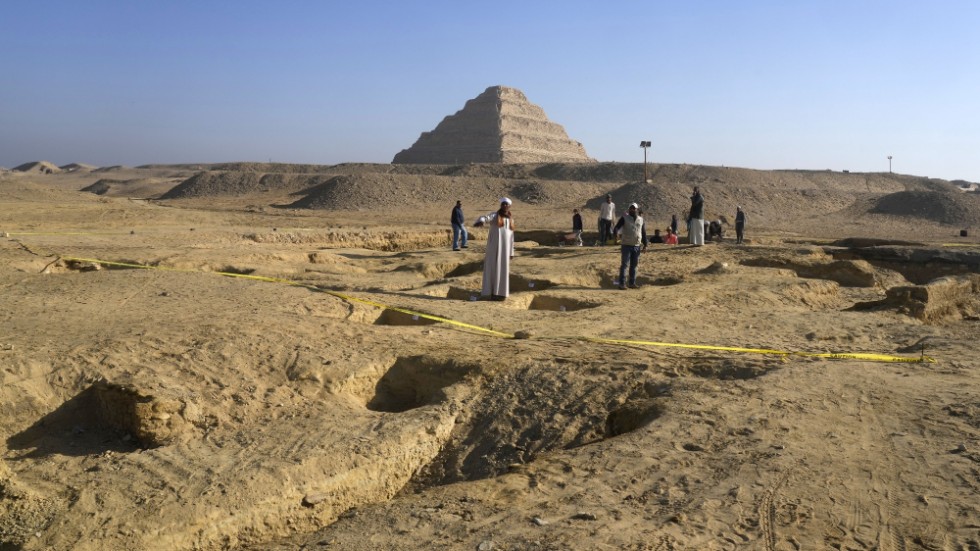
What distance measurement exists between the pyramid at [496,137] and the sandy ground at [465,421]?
256 feet

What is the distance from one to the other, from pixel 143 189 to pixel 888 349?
61234 mm

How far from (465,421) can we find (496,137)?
86.3 metres

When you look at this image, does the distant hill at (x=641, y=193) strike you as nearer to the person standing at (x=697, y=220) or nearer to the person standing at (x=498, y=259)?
the person standing at (x=697, y=220)

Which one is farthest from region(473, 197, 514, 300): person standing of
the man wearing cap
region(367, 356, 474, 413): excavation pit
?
region(367, 356, 474, 413): excavation pit

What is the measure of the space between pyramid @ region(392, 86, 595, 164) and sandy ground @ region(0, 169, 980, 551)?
256ft

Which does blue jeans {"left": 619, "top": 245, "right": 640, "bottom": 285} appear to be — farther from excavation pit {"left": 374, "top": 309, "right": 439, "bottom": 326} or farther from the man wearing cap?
excavation pit {"left": 374, "top": 309, "right": 439, "bottom": 326}

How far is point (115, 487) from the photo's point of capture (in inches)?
195

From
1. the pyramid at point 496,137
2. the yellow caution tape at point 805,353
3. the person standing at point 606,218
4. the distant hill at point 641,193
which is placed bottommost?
the yellow caution tape at point 805,353

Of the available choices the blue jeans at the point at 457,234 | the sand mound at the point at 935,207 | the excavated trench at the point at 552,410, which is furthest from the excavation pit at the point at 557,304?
the sand mound at the point at 935,207

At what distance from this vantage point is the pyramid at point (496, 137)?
9031 cm

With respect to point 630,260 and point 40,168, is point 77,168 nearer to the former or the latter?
point 40,168

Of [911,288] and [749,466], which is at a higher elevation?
[911,288]

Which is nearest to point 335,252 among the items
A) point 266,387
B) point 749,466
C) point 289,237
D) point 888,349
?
point 289,237

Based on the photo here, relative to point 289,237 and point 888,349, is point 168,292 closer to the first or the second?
point 888,349
